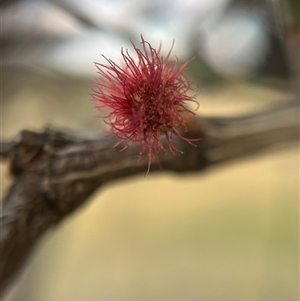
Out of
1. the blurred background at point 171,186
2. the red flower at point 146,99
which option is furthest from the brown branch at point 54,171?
the blurred background at point 171,186

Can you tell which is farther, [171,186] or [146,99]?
Result: [171,186]

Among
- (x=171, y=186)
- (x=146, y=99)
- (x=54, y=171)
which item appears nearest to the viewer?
(x=146, y=99)

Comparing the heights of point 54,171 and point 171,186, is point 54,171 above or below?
below

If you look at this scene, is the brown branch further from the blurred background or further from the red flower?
the blurred background

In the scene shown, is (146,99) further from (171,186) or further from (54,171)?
(171,186)

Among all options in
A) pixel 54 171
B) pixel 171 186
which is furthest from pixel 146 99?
pixel 171 186

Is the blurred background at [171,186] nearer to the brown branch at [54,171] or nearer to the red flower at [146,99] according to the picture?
→ the brown branch at [54,171]

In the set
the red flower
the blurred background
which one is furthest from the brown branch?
the blurred background
